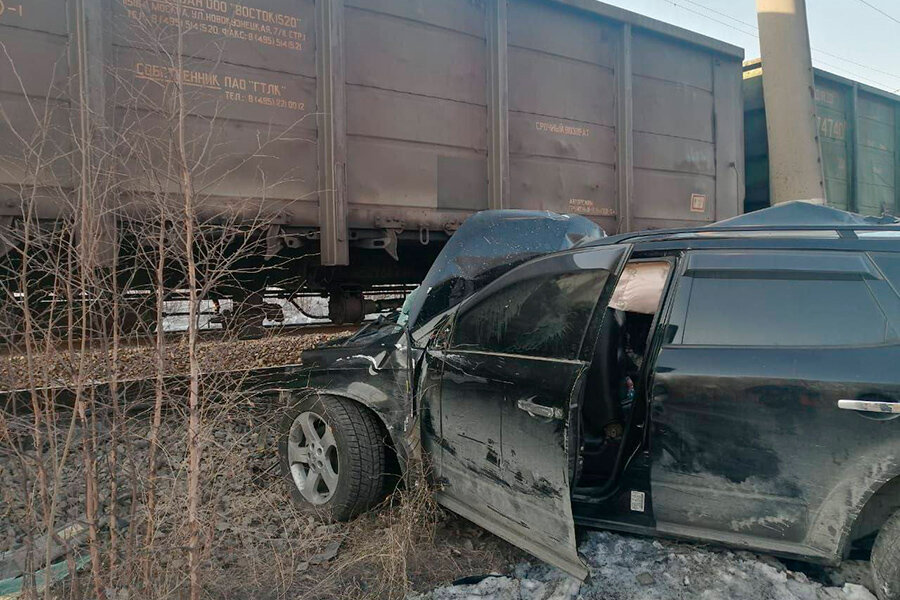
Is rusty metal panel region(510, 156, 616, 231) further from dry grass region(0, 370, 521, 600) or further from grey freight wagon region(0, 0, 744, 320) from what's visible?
dry grass region(0, 370, 521, 600)

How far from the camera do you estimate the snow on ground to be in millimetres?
2324

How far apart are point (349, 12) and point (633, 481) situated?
4.50 meters

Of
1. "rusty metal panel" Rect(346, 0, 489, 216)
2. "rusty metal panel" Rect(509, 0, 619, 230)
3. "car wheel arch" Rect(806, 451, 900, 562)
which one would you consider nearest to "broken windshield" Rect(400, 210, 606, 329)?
"car wheel arch" Rect(806, 451, 900, 562)

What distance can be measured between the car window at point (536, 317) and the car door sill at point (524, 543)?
2.53 ft

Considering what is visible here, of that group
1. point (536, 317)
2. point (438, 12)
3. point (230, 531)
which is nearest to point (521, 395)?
point (536, 317)

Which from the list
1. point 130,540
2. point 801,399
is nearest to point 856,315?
point 801,399

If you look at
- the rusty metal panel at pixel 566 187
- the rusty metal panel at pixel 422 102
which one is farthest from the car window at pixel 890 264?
the rusty metal panel at pixel 566 187

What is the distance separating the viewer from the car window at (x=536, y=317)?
268cm

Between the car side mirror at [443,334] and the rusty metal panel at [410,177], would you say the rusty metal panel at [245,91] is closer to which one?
the rusty metal panel at [410,177]

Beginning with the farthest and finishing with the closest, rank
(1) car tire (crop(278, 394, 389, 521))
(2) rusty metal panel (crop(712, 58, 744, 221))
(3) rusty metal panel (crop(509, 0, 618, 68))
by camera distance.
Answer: (2) rusty metal panel (crop(712, 58, 744, 221))
(3) rusty metal panel (crop(509, 0, 618, 68))
(1) car tire (crop(278, 394, 389, 521))

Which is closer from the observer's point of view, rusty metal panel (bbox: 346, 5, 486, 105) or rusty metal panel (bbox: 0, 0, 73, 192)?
rusty metal panel (bbox: 0, 0, 73, 192)

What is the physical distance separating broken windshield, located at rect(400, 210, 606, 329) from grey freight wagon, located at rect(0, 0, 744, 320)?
88 cm

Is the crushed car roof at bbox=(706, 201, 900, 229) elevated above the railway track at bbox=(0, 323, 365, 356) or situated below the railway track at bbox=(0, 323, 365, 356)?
above

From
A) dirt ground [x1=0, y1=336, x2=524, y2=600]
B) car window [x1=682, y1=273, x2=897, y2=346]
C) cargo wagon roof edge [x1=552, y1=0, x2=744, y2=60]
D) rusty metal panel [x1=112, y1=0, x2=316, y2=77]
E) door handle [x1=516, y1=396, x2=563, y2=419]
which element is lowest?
dirt ground [x1=0, y1=336, x2=524, y2=600]
